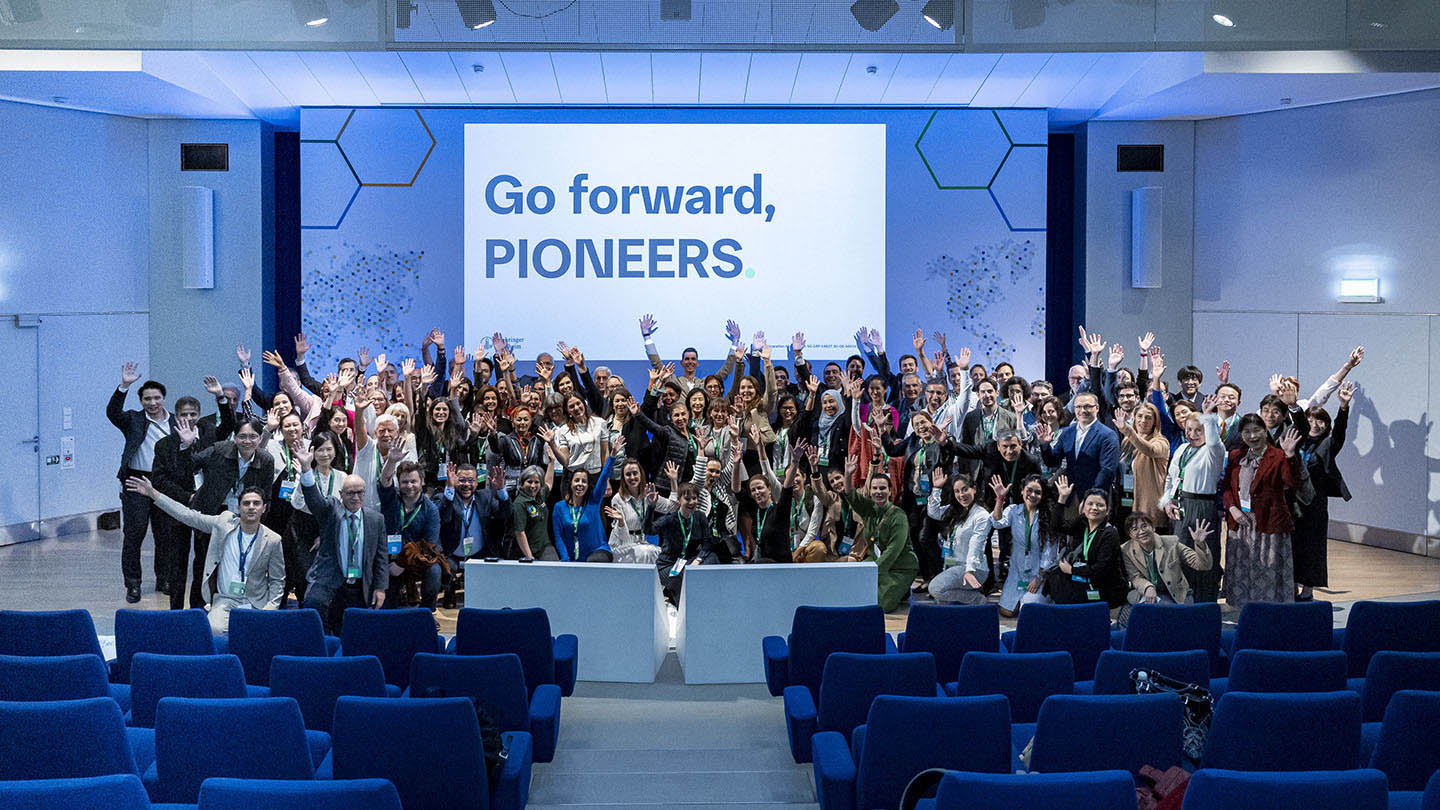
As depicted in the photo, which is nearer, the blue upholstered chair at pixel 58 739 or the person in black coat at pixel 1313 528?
the blue upholstered chair at pixel 58 739

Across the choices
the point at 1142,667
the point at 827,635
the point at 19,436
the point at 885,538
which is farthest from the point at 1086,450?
the point at 19,436

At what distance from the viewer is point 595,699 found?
6.67 m

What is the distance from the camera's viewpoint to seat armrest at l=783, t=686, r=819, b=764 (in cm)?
518

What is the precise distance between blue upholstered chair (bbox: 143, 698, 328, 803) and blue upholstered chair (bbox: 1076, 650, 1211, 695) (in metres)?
2.77

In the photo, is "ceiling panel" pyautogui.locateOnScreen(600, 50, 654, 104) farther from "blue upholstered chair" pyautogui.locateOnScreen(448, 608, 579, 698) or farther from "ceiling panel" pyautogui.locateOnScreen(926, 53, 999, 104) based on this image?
"blue upholstered chair" pyautogui.locateOnScreen(448, 608, 579, 698)

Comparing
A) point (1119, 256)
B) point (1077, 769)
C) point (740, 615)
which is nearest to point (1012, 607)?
point (740, 615)

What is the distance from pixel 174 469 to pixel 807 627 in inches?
185

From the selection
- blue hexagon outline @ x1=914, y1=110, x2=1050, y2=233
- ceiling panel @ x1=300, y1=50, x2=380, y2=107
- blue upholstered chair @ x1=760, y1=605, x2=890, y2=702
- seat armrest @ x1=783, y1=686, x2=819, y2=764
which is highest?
ceiling panel @ x1=300, y1=50, x2=380, y2=107

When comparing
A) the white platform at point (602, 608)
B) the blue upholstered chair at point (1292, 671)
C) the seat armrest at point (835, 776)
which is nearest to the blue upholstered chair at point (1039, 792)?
the seat armrest at point (835, 776)

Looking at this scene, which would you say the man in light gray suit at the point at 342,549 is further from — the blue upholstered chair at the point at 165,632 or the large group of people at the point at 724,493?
the blue upholstered chair at the point at 165,632

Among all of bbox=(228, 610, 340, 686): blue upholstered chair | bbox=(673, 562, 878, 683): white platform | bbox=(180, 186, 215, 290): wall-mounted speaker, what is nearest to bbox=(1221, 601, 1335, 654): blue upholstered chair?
bbox=(673, 562, 878, 683): white platform

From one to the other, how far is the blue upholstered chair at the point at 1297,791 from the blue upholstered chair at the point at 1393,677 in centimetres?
170

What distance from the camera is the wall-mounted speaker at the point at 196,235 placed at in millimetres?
12953

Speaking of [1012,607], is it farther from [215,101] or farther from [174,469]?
[215,101]
